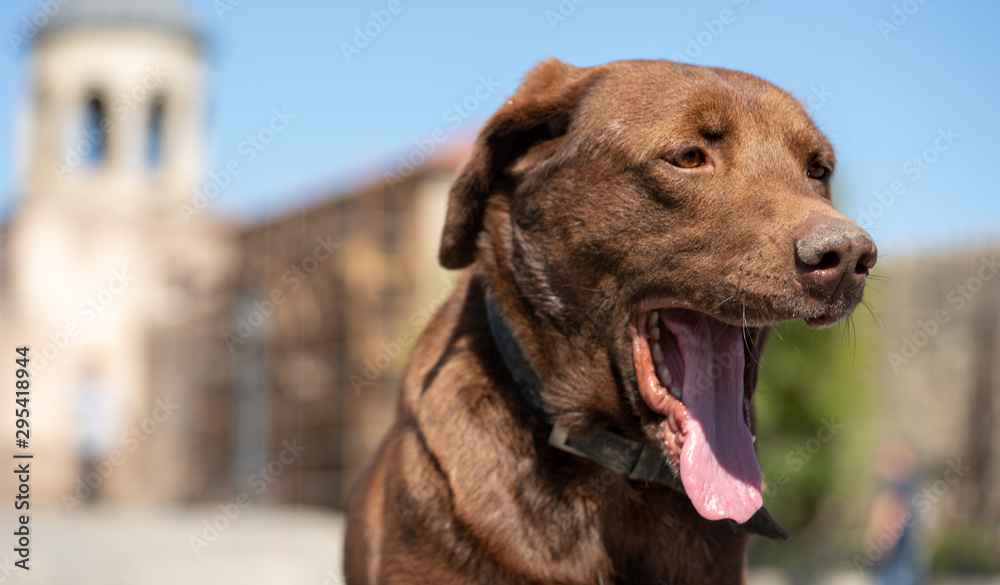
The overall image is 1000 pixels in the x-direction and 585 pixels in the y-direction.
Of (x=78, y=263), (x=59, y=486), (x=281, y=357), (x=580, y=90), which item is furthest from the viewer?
(x=78, y=263)

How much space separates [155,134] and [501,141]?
34.5 meters

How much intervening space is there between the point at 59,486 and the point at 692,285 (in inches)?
939

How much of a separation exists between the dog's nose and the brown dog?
8 centimetres

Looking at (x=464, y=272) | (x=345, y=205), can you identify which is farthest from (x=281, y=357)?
(x=464, y=272)

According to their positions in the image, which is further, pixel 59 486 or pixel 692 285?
pixel 59 486

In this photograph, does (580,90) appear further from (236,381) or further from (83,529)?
(236,381)

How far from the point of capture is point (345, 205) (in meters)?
16.7

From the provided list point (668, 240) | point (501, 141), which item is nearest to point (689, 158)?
point (668, 240)

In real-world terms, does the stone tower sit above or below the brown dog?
below

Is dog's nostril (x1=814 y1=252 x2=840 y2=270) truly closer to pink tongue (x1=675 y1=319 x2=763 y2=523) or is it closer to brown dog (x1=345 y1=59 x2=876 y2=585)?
brown dog (x1=345 y1=59 x2=876 y2=585)

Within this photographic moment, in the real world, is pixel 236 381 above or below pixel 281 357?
below

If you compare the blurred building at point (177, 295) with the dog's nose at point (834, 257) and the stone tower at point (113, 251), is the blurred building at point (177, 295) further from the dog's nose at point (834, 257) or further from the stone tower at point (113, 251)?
the dog's nose at point (834, 257)

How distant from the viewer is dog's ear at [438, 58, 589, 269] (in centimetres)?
272

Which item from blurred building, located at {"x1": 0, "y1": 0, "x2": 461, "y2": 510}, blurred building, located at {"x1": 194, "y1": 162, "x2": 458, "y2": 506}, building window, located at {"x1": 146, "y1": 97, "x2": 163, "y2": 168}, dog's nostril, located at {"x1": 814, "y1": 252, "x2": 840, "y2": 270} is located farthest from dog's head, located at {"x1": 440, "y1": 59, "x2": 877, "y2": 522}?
building window, located at {"x1": 146, "y1": 97, "x2": 163, "y2": 168}
